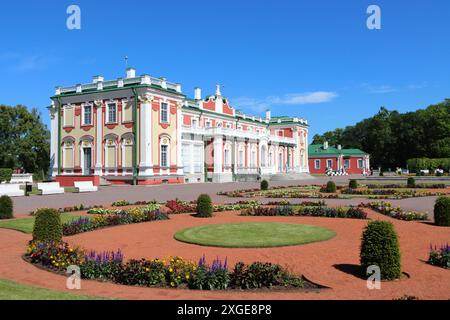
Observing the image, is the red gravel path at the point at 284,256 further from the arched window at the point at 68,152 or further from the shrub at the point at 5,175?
the arched window at the point at 68,152

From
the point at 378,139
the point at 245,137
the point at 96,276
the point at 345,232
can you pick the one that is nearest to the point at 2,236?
the point at 96,276

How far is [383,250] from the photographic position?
24.4 ft

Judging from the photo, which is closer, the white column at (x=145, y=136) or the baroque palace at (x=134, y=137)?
the white column at (x=145, y=136)

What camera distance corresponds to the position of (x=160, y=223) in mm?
15031

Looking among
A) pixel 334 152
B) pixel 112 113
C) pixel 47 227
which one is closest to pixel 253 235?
pixel 47 227

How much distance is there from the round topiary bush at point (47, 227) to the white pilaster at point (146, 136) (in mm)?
28866

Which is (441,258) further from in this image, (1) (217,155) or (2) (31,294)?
(1) (217,155)

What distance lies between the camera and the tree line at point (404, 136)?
266 feet

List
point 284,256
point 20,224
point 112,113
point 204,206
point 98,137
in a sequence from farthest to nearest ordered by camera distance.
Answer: point 98,137 < point 112,113 < point 204,206 < point 20,224 < point 284,256

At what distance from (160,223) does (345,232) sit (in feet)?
20.6

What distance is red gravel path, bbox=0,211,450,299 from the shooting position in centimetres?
669

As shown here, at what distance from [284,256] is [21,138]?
2033 inches

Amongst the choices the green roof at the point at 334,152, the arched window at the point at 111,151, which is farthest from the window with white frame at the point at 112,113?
the green roof at the point at 334,152
